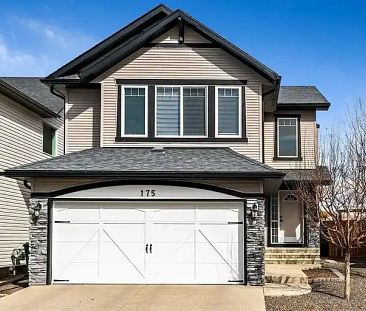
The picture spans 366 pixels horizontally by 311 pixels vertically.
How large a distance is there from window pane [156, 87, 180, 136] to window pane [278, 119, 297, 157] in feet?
20.9

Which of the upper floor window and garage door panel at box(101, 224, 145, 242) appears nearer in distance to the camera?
garage door panel at box(101, 224, 145, 242)

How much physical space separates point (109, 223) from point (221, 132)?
4.44 meters

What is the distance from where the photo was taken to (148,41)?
17812mm

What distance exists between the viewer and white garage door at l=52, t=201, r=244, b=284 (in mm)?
15102

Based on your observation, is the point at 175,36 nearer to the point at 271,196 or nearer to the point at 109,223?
the point at 109,223


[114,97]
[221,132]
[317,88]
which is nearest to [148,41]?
[114,97]

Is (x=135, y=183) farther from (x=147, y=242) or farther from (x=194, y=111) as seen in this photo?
(x=194, y=111)

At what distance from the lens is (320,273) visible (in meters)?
18.4

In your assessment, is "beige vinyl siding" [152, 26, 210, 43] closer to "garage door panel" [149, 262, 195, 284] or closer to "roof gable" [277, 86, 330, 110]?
"roof gable" [277, 86, 330, 110]

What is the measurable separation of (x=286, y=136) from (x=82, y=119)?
324 inches

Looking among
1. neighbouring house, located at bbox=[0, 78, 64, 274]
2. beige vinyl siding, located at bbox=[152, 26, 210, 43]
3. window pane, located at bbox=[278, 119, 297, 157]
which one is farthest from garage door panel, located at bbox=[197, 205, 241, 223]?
window pane, located at bbox=[278, 119, 297, 157]

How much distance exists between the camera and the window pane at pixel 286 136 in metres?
22.7

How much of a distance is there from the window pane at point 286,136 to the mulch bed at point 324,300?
7.73 m

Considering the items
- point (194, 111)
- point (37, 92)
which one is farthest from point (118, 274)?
point (37, 92)
